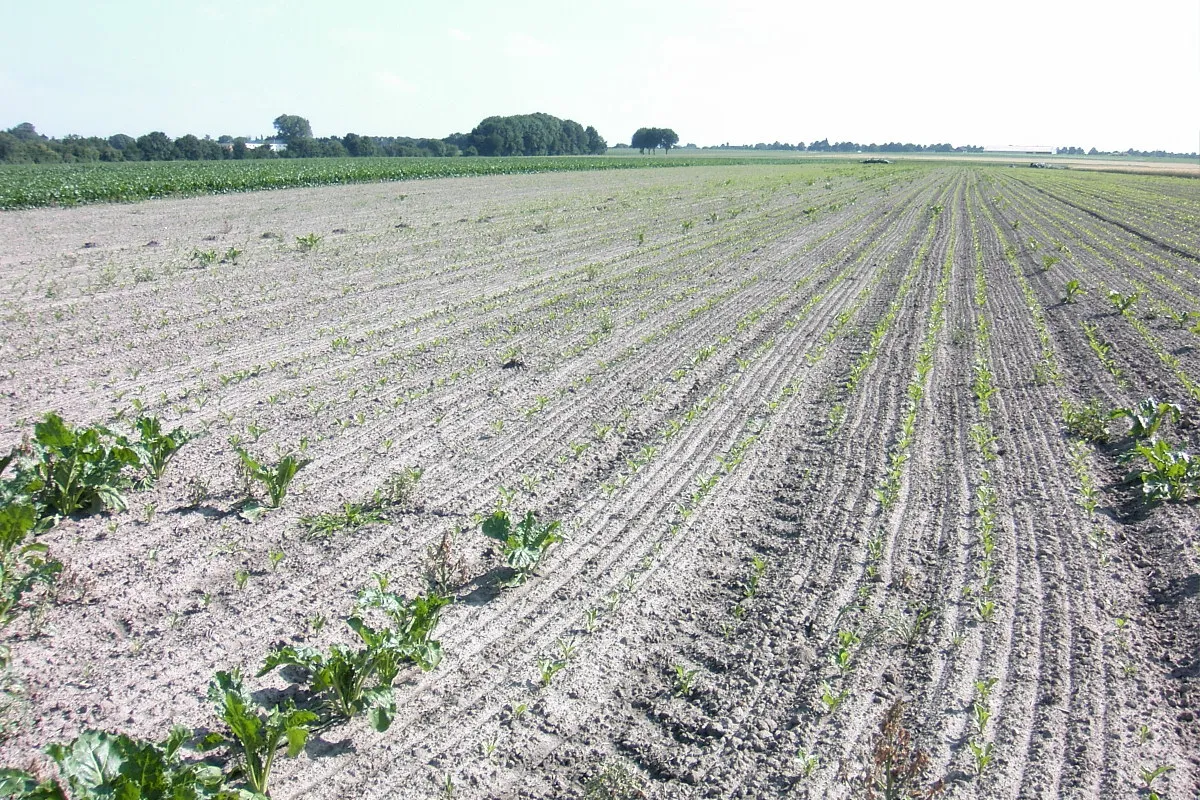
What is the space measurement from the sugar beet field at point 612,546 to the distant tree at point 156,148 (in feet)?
219

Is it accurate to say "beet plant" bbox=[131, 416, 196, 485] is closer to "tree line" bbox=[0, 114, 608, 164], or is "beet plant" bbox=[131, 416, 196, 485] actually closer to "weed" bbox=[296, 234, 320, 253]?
"weed" bbox=[296, 234, 320, 253]

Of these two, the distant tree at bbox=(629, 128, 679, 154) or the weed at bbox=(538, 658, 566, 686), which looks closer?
the weed at bbox=(538, 658, 566, 686)

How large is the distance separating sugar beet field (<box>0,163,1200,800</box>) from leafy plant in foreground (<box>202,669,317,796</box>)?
0.02m

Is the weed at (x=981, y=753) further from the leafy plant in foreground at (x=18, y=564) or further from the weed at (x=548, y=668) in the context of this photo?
the leafy plant in foreground at (x=18, y=564)

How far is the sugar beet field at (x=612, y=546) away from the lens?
3.48 meters

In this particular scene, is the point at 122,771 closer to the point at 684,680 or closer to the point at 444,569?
the point at 444,569

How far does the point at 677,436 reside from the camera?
7102 mm

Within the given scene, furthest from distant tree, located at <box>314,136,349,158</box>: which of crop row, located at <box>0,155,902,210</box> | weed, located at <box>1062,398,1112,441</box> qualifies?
weed, located at <box>1062,398,1112,441</box>

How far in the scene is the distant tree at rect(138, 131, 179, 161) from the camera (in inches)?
2670

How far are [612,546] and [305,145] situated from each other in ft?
293

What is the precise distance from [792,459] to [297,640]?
4351 millimetres

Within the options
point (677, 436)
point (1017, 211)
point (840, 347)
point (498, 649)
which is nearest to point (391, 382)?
point (677, 436)

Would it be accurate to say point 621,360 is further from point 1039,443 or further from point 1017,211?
point 1017,211

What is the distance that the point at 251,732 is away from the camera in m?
3.05
